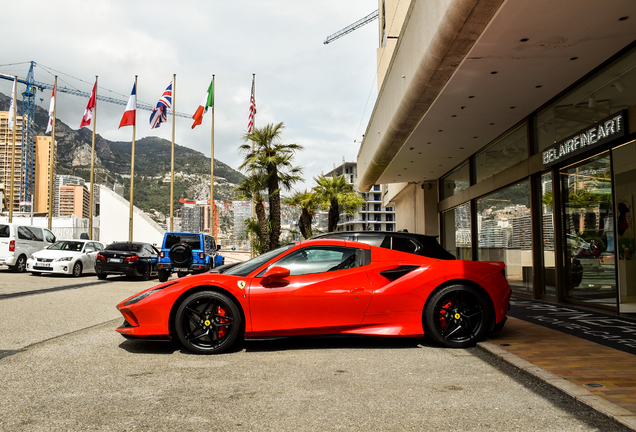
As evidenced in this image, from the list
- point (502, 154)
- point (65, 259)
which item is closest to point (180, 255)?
point (65, 259)

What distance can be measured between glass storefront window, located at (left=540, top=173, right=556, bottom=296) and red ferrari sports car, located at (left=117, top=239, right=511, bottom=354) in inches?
237

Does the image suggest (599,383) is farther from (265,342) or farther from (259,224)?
(259,224)

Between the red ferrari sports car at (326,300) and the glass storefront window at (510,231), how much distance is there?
287 inches

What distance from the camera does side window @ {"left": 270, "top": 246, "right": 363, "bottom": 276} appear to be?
212 inches

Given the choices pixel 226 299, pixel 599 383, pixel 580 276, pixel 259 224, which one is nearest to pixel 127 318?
pixel 226 299

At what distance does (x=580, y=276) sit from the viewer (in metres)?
9.82

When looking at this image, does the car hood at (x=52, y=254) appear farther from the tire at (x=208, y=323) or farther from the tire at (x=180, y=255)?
the tire at (x=208, y=323)

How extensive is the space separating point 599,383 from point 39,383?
4494 mm

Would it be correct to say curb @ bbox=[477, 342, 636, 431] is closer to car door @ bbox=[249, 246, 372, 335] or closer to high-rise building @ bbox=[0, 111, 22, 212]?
car door @ bbox=[249, 246, 372, 335]

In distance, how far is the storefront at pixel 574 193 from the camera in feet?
27.7

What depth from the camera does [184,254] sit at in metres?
16.6

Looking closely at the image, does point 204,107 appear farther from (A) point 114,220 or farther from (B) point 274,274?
(B) point 274,274

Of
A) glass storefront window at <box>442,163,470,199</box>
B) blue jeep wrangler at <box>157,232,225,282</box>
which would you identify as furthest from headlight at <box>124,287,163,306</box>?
glass storefront window at <box>442,163,470,199</box>

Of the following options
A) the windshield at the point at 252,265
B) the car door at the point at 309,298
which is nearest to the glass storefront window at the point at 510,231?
the car door at the point at 309,298
